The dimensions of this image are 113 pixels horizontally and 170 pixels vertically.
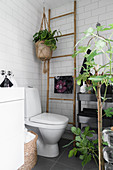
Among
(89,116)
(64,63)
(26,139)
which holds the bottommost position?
(26,139)

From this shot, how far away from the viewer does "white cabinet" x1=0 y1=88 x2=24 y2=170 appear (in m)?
0.84

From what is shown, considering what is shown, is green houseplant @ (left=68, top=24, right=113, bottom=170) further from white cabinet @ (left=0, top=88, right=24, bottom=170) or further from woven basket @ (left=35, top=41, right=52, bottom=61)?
woven basket @ (left=35, top=41, right=52, bottom=61)

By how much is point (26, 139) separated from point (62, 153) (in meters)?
0.63

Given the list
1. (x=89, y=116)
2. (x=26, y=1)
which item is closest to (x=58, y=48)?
(x=26, y=1)

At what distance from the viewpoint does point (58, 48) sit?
2246 mm

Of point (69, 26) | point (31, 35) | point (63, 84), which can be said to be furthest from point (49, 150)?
point (69, 26)

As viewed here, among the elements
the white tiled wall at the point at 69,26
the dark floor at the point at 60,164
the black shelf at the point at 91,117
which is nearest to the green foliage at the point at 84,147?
the black shelf at the point at 91,117

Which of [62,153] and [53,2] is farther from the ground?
[53,2]

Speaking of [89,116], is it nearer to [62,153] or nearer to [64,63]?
[62,153]

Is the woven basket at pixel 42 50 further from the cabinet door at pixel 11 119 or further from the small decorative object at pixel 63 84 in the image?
the cabinet door at pixel 11 119

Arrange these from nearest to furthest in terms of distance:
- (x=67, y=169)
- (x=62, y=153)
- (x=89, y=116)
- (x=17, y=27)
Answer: (x=67, y=169)
(x=89, y=116)
(x=62, y=153)
(x=17, y=27)

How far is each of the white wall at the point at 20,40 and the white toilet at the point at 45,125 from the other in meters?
0.35

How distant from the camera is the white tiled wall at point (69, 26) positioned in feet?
6.31

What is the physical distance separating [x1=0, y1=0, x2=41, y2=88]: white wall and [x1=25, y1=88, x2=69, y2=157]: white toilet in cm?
35
